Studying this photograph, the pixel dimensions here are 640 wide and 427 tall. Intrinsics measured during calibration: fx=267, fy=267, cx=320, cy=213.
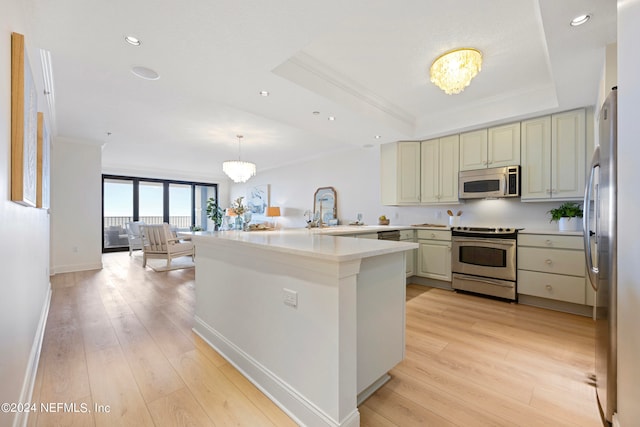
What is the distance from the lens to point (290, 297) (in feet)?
4.76

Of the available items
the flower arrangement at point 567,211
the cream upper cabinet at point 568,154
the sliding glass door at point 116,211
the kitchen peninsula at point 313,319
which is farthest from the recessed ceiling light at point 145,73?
the sliding glass door at point 116,211

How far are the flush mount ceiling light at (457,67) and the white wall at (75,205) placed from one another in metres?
5.82

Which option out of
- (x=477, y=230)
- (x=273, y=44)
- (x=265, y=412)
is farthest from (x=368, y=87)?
(x=265, y=412)

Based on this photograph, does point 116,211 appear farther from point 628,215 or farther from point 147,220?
point 628,215

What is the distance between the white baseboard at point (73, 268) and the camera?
461cm

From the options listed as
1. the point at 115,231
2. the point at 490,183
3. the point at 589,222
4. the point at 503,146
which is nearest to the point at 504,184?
the point at 490,183

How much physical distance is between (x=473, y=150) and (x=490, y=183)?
0.53m

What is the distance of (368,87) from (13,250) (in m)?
3.16

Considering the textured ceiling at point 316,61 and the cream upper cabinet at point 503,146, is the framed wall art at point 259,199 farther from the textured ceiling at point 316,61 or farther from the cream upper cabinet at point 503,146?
the cream upper cabinet at point 503,146

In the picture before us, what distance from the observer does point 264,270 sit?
1646 mm

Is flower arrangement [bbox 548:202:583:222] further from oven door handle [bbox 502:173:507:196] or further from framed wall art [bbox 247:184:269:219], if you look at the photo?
framed wall art [bbox 247:184:269:219]

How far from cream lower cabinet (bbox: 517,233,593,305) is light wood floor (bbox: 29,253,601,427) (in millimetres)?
236

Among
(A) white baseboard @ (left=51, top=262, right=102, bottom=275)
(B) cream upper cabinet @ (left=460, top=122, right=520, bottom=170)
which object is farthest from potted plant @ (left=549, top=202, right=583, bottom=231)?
(A) white baseboard @ (left=51, top=262, right=102, bottom=275)

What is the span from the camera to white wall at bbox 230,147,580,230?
12.1 feet
